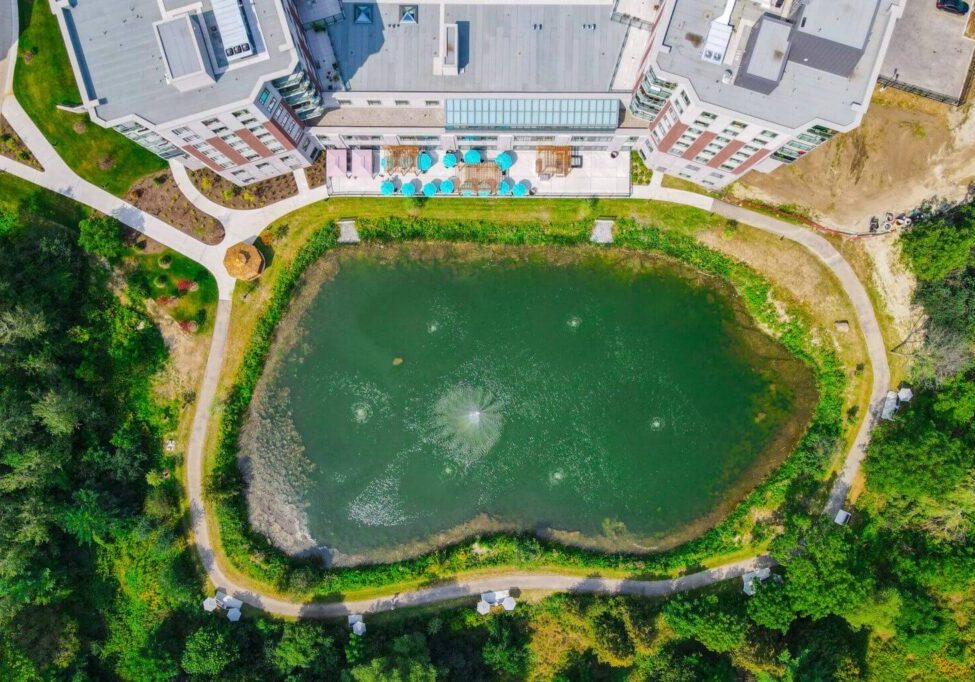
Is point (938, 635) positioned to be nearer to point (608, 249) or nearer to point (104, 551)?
point (608, 249)

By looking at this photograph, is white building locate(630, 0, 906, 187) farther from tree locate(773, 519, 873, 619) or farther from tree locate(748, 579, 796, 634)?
tree locate(748, 579, 796, 634)

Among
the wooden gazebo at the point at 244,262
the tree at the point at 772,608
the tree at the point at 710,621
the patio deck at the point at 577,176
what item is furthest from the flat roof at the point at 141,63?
→ the tree at the point at 772,608

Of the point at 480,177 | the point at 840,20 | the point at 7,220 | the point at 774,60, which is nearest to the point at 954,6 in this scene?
the point at 840,20

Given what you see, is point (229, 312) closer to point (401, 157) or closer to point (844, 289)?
point (401, 157)

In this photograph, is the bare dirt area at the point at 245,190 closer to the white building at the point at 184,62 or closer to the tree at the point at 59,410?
the white building at the point at 184,62

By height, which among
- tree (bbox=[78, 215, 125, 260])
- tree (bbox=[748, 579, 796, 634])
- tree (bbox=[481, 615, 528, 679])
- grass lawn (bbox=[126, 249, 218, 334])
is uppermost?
tree (bbox=[78, 215, 125, 260])

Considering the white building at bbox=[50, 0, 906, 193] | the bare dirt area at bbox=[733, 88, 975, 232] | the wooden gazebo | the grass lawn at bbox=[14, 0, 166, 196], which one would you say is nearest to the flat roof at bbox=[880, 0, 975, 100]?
the bare dirt area at bbox=[733, 88, 975, 232]
